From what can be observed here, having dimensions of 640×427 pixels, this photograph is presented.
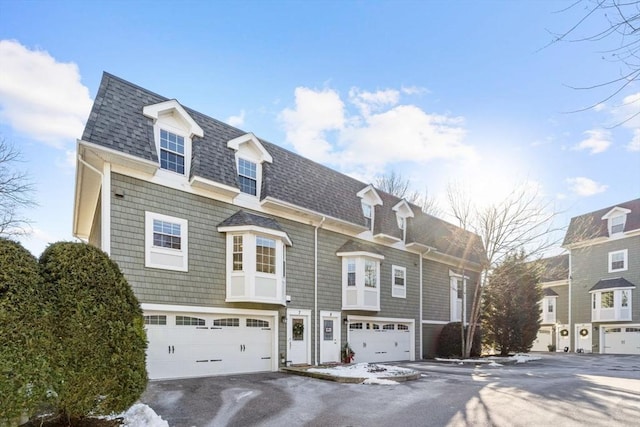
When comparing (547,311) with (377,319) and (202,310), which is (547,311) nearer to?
(377,319)

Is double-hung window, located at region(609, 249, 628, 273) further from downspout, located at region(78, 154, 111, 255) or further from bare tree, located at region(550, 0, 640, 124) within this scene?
downspout, located at region(78, 154, 111, 255)

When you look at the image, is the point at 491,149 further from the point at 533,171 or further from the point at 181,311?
the point at 181,311

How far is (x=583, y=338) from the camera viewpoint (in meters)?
30.5

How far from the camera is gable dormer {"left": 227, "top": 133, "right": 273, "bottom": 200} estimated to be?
45.1 feet

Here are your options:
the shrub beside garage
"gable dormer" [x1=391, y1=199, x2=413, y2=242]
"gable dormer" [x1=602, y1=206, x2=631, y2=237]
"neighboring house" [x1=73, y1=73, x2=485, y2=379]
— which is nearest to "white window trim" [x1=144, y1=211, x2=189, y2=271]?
"neighboring house" [x1=73, y1=73, x2=485, y2=379]

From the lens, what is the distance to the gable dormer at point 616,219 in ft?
92.6

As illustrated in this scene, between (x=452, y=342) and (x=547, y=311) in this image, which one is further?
(x=547, y=311)

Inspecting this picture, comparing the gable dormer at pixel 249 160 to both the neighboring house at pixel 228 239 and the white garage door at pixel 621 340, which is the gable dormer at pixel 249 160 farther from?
the white garage door at pixel 621 340

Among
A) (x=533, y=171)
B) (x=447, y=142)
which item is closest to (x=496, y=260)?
(x=533, y=171)

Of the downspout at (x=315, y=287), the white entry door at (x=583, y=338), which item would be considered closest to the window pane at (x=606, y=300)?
the white entry door at (x=583, y=338)

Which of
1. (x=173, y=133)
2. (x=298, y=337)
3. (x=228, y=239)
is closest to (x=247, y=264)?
(x=228, y=239)

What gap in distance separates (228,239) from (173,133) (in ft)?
11.9

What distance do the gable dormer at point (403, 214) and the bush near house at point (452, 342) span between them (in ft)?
18.8

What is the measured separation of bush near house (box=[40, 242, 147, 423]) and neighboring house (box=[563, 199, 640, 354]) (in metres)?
26.7
